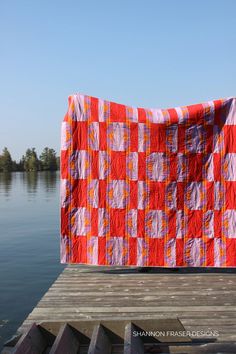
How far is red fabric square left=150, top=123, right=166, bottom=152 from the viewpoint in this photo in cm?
600

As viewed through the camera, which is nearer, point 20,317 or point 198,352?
point 198,352

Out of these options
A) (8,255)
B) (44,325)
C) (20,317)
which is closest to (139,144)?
(44,325)

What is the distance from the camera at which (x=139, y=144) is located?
601 cm

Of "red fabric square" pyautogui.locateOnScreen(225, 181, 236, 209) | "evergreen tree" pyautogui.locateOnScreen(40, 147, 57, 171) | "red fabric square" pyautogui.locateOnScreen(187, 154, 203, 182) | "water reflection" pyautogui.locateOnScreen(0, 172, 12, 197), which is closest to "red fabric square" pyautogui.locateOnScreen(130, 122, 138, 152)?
"red fabric square" pyautogui.locateOnScreen(187, 154, 203, 182)

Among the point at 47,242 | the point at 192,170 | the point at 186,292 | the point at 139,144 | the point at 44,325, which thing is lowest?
the point at 47,242

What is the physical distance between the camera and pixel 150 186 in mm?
6008

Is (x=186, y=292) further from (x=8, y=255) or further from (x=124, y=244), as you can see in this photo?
(x=8, y=255)

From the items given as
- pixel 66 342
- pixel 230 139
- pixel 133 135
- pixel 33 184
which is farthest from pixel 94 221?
pixel 33 184

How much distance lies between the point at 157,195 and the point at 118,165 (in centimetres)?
74

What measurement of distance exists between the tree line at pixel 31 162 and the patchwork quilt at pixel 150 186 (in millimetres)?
114656

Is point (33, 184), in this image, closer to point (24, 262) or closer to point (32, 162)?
point (24, 262)

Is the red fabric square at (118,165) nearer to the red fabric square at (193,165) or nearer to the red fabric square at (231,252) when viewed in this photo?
the red fabric square at (193,165)

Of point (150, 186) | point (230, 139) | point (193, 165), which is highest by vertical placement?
point (230, 139)

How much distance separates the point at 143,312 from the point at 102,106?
3.11 metres
